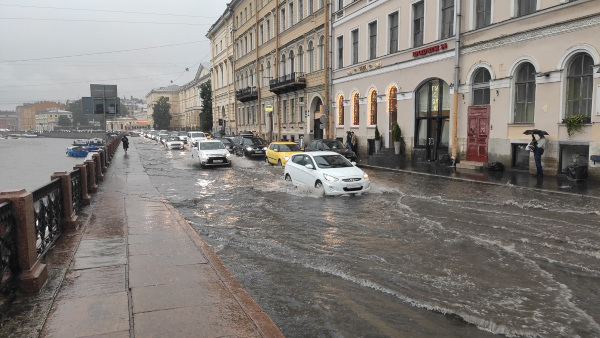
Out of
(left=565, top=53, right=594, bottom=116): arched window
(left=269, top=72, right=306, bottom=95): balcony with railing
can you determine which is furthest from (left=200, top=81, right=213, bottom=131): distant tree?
(left=565, top=53, right=594, bottom=116): arched window

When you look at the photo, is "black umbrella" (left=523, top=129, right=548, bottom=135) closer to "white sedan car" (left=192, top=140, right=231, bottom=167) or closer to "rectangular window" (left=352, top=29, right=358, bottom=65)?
"white sedan car" (left=192, top=140, right=231, bottom=167)

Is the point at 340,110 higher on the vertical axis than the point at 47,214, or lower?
higher

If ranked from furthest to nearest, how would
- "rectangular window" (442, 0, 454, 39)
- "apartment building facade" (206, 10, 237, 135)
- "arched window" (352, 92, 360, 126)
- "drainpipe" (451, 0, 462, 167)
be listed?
1. "apartment building facade" (206, 10, 237, 135)
2. "arched window" (352, 92, 360, 126)
3. "rectangular window" (442, 0, 454, 39)
4. "drainpipe" (451, 0, 462, 167)

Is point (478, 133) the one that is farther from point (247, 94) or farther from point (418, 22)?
point (247, 94)

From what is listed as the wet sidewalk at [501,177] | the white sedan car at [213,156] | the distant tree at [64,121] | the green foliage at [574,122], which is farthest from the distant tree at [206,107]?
the distant tree at [64,121]

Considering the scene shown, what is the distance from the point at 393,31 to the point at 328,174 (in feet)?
51.9

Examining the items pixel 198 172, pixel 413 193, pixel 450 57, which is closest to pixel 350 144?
pixel 450 57

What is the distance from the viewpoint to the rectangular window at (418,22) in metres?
23.3

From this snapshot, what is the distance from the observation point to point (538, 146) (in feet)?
52.7

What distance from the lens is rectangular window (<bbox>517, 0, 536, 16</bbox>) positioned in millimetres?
16938

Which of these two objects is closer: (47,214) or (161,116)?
(47,214)

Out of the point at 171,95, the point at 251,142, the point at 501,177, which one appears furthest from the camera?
the point at 171,95

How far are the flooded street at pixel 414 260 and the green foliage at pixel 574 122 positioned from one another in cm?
398

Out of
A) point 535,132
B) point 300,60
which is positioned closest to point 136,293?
point 535,132
